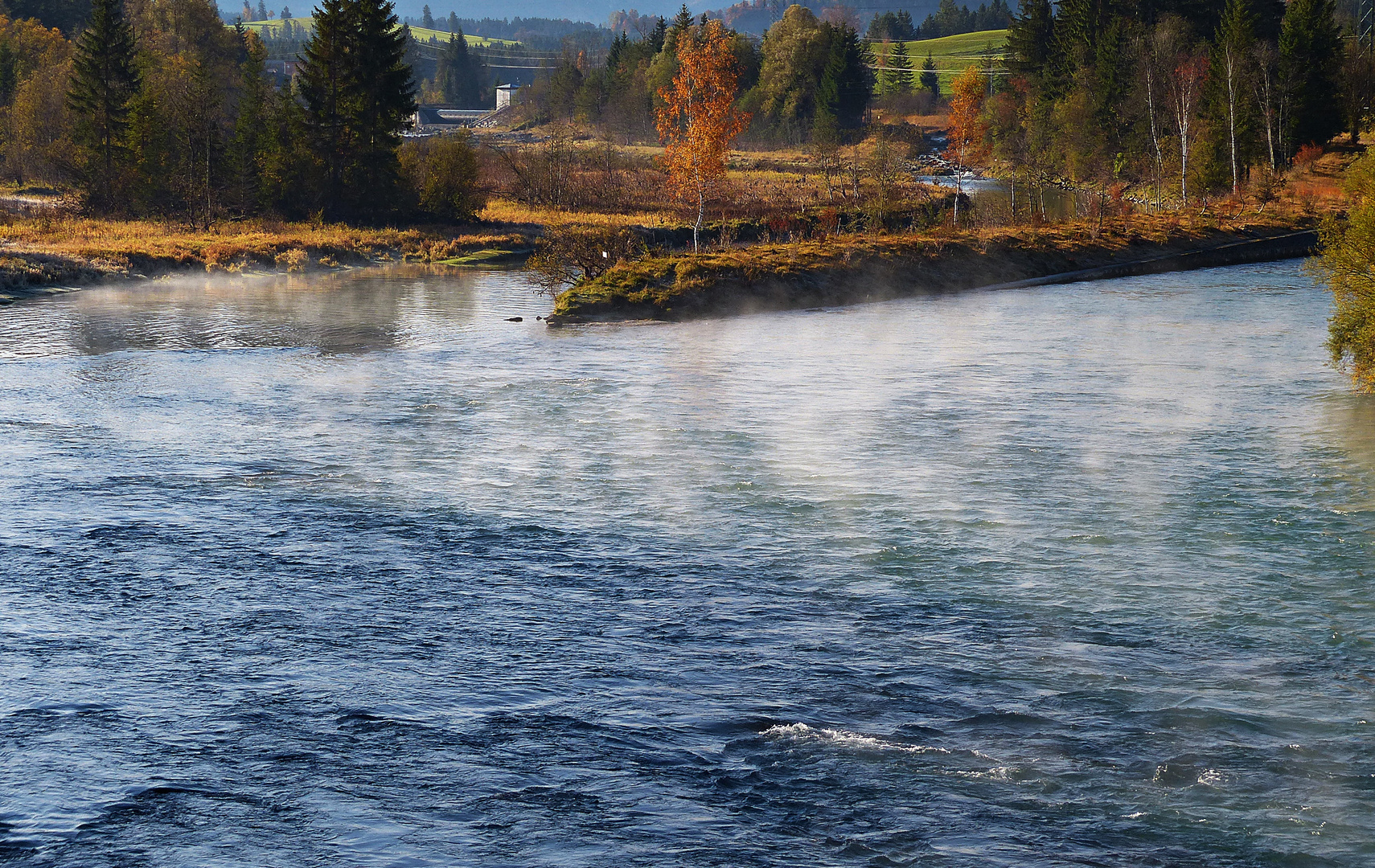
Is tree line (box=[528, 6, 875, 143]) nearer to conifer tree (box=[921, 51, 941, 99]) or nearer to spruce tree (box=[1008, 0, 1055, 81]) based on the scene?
spruce tree (box=[1008, 0, 1055, 81])

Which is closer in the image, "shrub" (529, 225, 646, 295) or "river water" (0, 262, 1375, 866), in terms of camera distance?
"river water" (0, 262, 1375, 866)

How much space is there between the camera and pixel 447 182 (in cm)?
6569

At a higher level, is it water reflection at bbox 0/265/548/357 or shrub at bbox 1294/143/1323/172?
shrub at bbox 1294/143/1323/172

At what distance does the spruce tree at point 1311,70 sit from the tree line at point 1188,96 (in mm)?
75

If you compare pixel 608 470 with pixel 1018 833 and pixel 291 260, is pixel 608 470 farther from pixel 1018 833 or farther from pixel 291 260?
pixel 291 260

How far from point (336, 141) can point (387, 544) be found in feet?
179

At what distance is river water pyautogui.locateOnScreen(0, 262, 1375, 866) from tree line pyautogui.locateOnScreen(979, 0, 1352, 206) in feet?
165

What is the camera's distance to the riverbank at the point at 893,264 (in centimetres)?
3550

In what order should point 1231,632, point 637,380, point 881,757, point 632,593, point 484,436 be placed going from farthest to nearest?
1. point 637,380
2. point 484,436
3. point 632,593
4. point 1231,632
5. point 881,757

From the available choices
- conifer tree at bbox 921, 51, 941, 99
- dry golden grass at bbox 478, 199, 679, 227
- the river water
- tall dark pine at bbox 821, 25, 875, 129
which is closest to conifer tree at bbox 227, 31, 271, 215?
dry golden grass at bbox 478, 199, 679, 227

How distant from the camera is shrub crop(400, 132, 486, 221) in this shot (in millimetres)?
65625

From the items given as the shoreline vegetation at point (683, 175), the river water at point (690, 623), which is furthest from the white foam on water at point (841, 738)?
the shoreline vegetation at point (683, 175)

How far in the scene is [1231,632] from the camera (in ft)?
36.0

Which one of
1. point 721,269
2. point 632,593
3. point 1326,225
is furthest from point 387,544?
point 721,269
